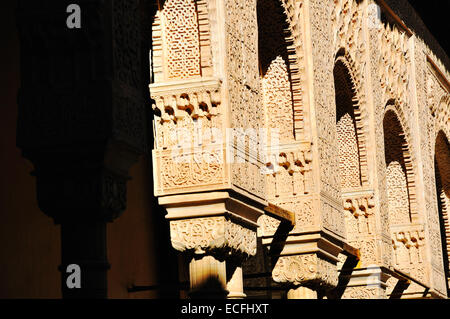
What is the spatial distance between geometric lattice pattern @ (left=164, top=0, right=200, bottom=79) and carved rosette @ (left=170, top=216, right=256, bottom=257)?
40.9 inches

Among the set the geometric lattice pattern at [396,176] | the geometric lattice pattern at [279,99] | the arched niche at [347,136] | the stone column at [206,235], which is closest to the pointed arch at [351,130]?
the arched niche at [347,136]

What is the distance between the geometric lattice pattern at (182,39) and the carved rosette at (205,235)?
3.41ft

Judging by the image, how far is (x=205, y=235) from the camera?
7.66m

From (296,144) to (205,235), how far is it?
7.84 feet

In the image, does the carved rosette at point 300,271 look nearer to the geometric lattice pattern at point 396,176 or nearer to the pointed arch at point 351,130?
the pointed arch at point 351,130

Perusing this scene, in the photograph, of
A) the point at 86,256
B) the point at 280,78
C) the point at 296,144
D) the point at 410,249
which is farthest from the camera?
the point at 410,249

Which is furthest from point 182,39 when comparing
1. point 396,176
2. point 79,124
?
point 396,176

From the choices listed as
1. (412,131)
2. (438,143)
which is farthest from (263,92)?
(438,143)

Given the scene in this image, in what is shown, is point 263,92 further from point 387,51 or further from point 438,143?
point 438,143

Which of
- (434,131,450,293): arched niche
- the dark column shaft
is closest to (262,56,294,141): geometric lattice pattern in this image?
the dark column shaft

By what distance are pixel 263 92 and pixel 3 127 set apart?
243 cm

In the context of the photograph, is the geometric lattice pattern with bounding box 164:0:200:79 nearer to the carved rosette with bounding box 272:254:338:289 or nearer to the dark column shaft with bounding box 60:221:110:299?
the dark column shaft with bounding box 60:221:110:299

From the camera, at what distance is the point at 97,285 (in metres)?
5.79

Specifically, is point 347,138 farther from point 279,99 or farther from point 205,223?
point 205,223
